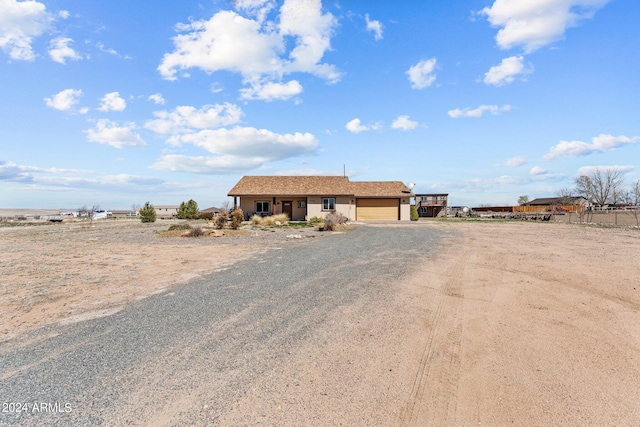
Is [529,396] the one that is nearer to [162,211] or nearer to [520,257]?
[520,257]

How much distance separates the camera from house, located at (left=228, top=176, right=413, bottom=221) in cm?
3278

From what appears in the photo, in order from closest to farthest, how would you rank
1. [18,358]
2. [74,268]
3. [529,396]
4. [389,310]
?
[529,396] → [18,358] → [389,310] → [74,268]

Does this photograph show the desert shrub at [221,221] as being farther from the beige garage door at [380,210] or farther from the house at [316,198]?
the beige garage door at [380,210]

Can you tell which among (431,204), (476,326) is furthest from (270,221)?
(431,204)

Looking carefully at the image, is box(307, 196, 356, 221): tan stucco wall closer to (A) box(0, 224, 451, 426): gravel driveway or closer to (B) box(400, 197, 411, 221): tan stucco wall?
(B) box(400, 197, 411, 221): tan stucco wall

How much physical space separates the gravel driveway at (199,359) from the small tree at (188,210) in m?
37.2

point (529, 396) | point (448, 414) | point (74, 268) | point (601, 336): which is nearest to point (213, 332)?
point (448, 414)

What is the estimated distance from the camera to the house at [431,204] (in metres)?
54.6

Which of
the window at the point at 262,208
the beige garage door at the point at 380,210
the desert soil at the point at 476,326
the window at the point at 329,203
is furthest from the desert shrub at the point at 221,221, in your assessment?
the beige garage door at the point at 380,210

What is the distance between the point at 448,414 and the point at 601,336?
320 centimetres

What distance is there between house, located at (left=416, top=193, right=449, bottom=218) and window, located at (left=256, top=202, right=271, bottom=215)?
31.8 meters

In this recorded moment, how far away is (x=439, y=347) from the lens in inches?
159

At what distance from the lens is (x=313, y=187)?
33812 mm

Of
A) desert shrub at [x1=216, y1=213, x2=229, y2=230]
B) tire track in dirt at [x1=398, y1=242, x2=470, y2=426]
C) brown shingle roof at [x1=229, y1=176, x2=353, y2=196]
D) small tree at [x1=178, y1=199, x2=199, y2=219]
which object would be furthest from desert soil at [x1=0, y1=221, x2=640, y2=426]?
small tree at [x1=178, y1=199, x2=199, y2=219]
